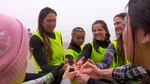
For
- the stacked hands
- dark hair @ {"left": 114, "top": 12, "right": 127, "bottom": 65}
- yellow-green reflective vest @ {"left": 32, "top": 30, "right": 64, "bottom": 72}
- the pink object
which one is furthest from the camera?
yellow-green reflective vest @ {"left": 32, "top": 30, "right": 64, "bottom": 72}

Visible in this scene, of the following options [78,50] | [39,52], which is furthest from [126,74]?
[78,50]

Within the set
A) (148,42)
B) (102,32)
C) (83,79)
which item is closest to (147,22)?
(148,42)

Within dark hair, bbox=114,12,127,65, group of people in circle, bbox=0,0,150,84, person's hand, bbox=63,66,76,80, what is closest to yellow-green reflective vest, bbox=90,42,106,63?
group of people in circle, bbox=0,0,150,84

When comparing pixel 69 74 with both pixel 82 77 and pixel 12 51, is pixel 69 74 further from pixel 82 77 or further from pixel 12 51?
pixel 12 51

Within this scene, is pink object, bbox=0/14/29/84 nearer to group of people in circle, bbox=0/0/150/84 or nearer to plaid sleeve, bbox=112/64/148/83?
group of people in circle, bbox=0/0/150/84

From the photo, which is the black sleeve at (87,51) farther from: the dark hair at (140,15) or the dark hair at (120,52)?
the dark hair at (140,15)

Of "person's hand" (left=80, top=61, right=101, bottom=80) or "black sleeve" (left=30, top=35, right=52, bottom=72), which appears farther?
"black sleeve" (left=30, top=35, right=52, bottom=72)

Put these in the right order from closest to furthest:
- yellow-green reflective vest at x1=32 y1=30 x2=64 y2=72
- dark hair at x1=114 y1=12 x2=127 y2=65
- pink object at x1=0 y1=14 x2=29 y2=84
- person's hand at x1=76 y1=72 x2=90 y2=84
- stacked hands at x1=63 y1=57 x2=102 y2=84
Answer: pink object at x1=0 y1=14 x2=29 y2=84
person's hand at x1=76 y1=72 x2=90 y2=84
stacked hands at x1=63 y1=57 x2=102 y2=84
dark hair at x1=114 y1=12 x2=127 y2=65
yellow-green reflective vest at x1=32 y1=30 x2=64 y2=72

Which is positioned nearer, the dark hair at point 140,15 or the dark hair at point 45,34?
the dark hair at point 140,15

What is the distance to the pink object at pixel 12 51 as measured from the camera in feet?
3.27

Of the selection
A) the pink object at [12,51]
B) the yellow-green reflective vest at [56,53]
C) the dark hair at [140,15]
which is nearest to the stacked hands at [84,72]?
the yellow-green reflective vest at [56,53]

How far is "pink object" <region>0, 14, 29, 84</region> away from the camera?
3.27 feet

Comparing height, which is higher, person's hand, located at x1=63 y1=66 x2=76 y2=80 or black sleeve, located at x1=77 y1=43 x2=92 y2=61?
person's hand, located at x1=63 y1=66 x2=76 y2=80

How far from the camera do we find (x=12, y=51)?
101cm
